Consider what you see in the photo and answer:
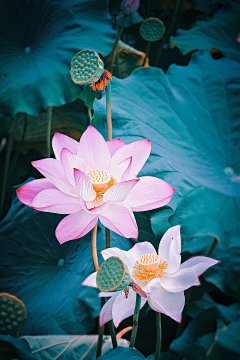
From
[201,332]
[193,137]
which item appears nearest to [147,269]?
[201,332]

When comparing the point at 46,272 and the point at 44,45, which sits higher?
the point at 44,45

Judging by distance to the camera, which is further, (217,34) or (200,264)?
(217,34)

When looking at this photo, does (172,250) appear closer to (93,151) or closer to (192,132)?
(93,151)

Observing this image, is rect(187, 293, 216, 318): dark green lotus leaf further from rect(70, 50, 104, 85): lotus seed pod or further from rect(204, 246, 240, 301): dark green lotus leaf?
rect(70, 50, 104, 85): lotus seed pod

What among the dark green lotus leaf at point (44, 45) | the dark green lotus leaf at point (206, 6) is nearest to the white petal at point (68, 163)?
the dark green lotus leaf at point (44, 45)

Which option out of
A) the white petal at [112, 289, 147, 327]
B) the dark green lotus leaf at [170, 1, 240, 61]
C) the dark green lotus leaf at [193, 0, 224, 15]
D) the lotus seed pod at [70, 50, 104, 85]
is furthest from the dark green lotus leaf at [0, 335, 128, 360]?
the dark green lotus leaf at [193, 0, 224, 15]

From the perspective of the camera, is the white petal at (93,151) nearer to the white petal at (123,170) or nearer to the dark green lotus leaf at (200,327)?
the white petal at (123,170)
